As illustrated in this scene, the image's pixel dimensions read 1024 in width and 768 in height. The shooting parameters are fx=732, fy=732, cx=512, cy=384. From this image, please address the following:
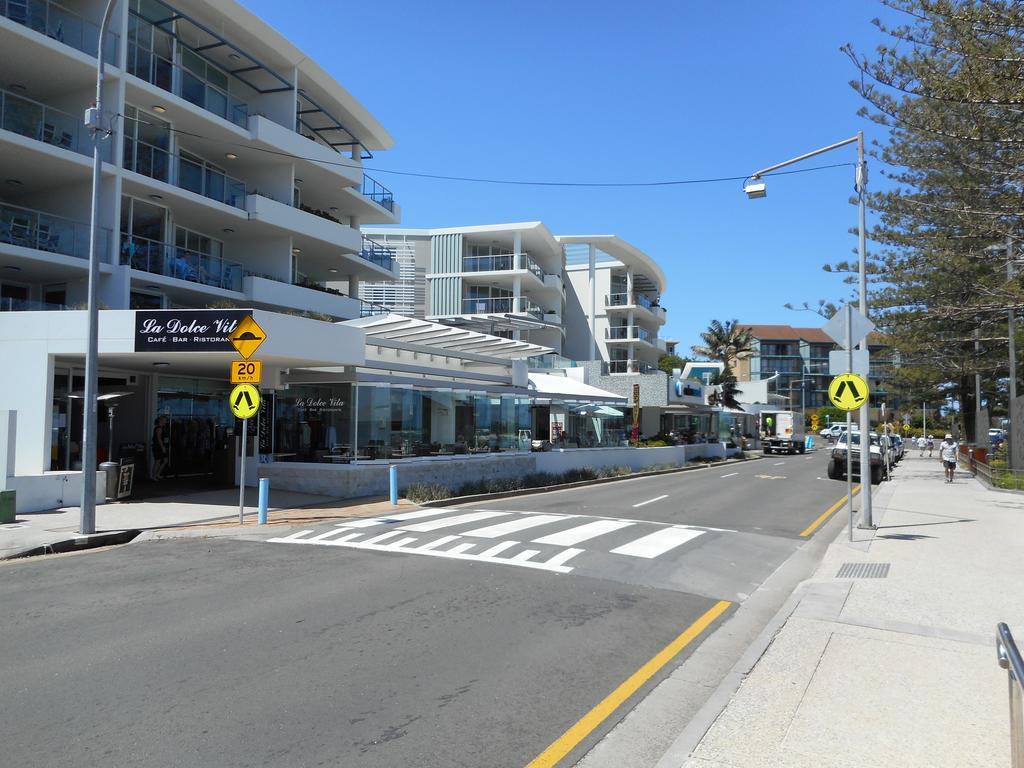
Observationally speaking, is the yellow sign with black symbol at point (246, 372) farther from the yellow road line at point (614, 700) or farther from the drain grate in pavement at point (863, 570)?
the drain grate in pavement at point (863, 570)

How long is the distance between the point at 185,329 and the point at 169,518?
4234mm

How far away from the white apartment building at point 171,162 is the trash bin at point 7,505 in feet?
28.1

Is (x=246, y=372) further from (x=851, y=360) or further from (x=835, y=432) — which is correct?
(x=835, y=432)

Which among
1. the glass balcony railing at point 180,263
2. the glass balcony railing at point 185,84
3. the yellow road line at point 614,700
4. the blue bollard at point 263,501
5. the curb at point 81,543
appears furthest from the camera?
the glass balcony railing at point 185,84

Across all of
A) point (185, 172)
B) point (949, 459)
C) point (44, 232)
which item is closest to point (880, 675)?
point (44, 232)

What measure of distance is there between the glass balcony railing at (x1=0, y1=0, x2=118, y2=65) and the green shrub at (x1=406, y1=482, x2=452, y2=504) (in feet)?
51.0

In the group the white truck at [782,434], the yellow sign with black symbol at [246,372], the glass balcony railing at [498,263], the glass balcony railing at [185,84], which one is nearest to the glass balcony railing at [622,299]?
the glass balcony railing at [498,263]

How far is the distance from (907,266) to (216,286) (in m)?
26.8

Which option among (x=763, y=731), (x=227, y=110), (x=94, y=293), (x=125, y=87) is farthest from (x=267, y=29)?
(x=763, y=731)

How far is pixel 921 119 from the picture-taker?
637 inches

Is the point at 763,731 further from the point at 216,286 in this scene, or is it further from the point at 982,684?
the point at 216,286

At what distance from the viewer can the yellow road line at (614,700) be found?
175 inches

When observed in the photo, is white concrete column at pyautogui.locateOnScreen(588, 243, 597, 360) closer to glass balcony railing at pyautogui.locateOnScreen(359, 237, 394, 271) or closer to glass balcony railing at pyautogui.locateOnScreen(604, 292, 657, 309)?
glass balcony railing at pyautogui.locateOnScreen(604, 292, 657, 309)

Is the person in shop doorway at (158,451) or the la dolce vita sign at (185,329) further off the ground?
the la dolce vita sign at (185,329)
